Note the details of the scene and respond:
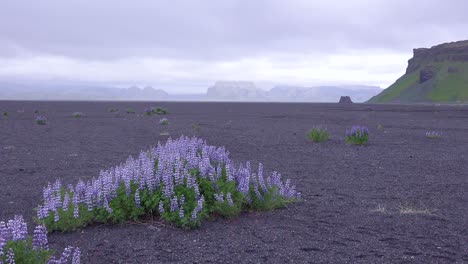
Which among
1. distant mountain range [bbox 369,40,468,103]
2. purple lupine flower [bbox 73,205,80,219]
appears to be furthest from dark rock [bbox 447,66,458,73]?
purple lupine flower [bbox 73,205,80,219]

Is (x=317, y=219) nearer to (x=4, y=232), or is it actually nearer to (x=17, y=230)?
(x=17, y=230)

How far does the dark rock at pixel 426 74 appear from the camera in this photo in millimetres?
177625

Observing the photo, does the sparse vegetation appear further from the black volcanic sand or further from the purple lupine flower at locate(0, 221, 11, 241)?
the purple lupine flower at locate(0, 221, 11, 241)

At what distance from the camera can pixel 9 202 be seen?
26.4ft

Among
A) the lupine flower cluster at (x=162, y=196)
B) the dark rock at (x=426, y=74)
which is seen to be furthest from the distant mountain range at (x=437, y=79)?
the lupine flower cluster at (x=162, y=196)

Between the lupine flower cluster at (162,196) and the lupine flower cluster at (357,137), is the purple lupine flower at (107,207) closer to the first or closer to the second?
the lupine flower cluster at (162,196)

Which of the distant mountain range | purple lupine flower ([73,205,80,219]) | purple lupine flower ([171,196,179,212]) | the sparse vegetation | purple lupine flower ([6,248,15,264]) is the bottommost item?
the sparse vegetation

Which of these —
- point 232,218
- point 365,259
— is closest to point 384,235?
point 365,259

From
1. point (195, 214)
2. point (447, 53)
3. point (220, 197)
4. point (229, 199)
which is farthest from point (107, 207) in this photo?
point (447, 53)

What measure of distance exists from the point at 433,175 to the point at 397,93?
183501mm

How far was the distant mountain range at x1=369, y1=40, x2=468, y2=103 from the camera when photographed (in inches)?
6421

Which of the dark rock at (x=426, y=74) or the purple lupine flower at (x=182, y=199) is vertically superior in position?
the dark rock at (x=426, y=74)

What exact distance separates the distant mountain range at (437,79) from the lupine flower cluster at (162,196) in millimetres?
160803

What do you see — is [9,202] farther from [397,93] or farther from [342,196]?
[397,93]
